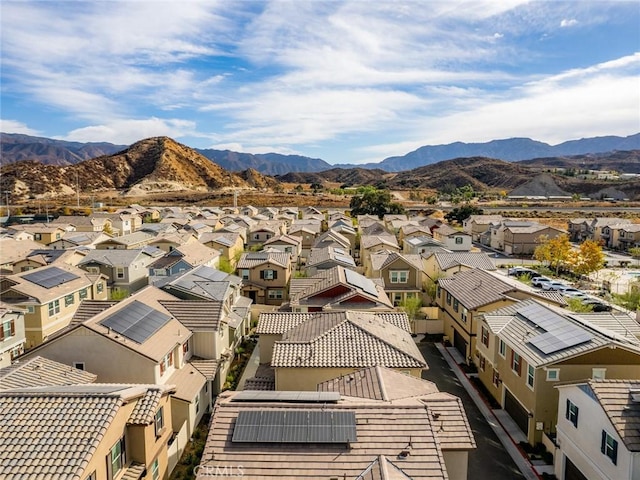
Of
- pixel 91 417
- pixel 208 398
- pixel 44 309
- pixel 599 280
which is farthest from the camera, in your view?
pixel 599 280

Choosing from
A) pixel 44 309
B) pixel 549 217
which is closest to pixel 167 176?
pixel 549 217

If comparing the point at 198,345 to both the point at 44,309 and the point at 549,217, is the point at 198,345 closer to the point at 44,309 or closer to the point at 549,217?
the point at 44,309

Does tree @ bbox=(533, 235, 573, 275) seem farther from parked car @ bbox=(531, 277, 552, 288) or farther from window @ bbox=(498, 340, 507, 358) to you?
window @ bbox=(498, 340, 507, 358)

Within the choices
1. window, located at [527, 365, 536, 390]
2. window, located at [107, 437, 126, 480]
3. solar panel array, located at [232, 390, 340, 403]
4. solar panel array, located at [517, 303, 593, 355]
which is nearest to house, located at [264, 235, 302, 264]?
solar panel array, located at [517, 303, 593, 355]

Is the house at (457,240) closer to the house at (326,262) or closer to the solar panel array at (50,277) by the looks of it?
the house at (326,262)

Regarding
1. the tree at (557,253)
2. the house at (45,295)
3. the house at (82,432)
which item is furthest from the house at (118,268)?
the tree at (557,253)

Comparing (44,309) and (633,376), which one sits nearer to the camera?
(633,376)

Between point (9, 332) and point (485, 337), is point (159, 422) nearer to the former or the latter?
point (9, 332)
